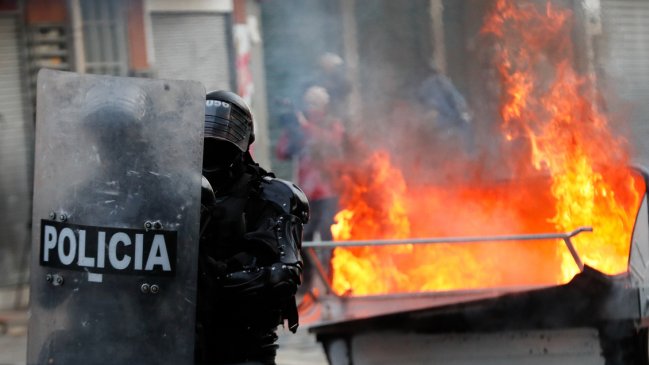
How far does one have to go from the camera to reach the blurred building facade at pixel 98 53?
12.1m

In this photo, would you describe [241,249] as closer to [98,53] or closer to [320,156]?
[320,156]

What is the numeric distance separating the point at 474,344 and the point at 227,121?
2.04 meters

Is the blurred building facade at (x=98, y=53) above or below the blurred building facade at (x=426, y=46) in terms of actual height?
above

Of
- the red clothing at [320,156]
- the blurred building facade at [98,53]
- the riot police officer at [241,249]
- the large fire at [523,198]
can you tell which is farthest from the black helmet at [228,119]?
the blurred building facade at [98,53]

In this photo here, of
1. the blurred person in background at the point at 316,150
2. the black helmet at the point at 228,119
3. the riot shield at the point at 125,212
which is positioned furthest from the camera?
the blurred person in background at the point at 316,150

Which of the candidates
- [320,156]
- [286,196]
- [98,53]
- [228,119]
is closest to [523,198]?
[320,156]

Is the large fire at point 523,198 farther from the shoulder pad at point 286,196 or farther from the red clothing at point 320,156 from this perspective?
the shoulder pad at point 286,196

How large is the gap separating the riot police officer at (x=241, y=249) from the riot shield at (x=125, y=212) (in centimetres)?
30

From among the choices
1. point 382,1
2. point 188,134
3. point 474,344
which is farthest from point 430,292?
point 382,1

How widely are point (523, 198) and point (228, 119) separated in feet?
9.52

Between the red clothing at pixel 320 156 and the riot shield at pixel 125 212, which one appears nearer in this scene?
the riot shield at pixel 125 212

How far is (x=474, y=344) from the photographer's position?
591cm

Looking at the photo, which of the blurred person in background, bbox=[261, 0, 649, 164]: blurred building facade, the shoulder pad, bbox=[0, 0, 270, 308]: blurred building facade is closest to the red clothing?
the blurred person in background

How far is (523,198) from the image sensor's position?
6.94 meters
